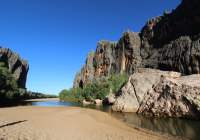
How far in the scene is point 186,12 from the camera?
11175 centimetres

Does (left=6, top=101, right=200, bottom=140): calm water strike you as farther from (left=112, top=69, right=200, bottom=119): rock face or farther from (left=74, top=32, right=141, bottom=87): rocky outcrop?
(left=74, top=32, right=141, bottom=87): rocky outcrop

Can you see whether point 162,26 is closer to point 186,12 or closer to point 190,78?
point 186,12

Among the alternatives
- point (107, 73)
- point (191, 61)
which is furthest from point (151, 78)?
point (107, 73)

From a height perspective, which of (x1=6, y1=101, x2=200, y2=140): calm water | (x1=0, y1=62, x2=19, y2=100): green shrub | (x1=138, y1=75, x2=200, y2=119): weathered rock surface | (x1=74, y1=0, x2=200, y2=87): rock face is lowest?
(x1=6, y1=101, x2=200, y2=140): calm water

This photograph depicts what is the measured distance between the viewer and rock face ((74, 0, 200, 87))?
317ft

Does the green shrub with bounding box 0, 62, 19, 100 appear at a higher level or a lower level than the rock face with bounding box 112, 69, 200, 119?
higher

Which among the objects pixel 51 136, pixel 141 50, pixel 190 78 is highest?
pixel 141 50

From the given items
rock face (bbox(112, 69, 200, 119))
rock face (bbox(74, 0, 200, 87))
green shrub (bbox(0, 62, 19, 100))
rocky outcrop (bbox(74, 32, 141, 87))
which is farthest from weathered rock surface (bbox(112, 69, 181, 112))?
rocky outcrop (bbox(74, 32, 141, 87))

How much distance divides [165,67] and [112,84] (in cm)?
2843

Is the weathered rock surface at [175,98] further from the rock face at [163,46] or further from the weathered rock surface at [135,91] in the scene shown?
the rock face at [163,46]

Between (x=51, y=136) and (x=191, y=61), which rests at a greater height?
(x=191, y=61)

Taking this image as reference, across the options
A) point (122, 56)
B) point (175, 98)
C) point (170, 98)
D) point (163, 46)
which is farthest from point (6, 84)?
point (122, 56)

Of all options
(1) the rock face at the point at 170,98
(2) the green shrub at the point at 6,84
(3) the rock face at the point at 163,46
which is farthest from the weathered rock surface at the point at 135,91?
(3) the rock face at the point at 163,46

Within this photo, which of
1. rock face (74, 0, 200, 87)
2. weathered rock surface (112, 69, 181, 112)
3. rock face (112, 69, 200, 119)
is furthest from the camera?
rock face (74, 0, 200, 87)
